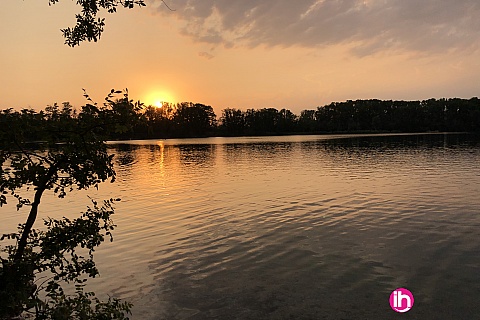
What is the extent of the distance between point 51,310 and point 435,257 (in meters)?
16.6

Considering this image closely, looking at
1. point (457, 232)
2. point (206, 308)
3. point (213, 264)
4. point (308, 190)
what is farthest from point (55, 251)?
point (308, 190)

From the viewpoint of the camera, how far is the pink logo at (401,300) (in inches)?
525

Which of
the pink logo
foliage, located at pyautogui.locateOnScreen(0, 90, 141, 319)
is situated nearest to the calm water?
the pink logo

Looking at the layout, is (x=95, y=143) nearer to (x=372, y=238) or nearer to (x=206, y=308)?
(x=206, y=308)

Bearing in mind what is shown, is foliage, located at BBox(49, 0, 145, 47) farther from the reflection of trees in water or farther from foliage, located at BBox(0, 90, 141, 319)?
the reflection of trees in water

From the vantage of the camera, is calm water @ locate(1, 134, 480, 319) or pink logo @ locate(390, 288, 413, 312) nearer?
pink logo @ locate(390, 288, 413, 312)

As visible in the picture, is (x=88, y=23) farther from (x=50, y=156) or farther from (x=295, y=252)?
(x=295, y=252)

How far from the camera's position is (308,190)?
128 feet

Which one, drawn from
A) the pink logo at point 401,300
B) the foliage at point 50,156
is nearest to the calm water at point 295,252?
the pink logo at point 401,300

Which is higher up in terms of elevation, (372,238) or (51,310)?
(51,310)

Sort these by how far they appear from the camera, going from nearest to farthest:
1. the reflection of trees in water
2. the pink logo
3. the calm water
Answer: the pink logo → the calm water → the reflection of trees in water

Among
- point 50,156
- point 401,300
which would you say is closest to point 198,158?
point 401,300

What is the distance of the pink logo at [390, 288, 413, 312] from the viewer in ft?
43.8

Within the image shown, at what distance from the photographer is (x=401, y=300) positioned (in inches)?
543
